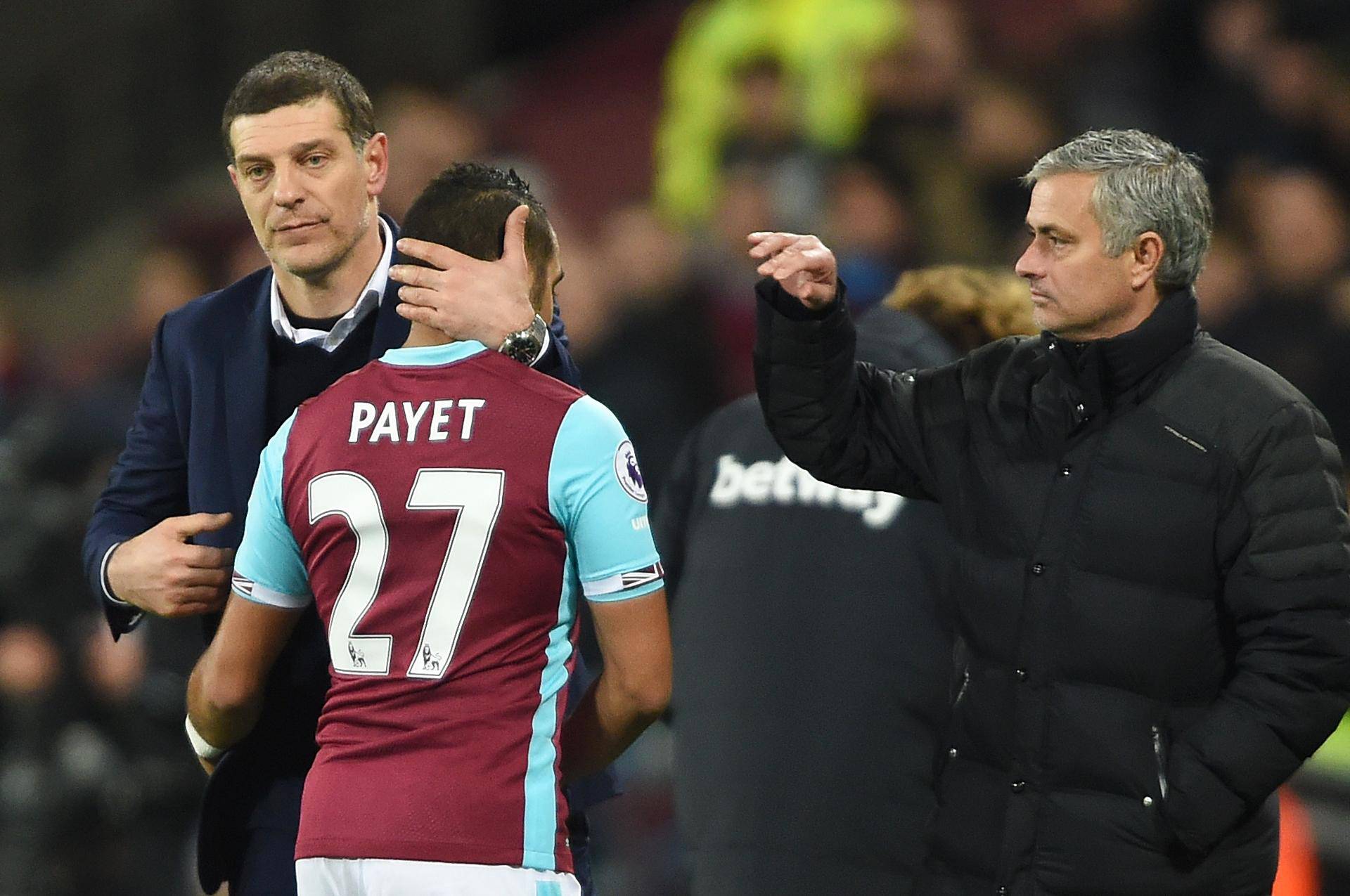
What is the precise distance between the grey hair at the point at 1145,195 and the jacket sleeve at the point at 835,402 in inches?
15.1

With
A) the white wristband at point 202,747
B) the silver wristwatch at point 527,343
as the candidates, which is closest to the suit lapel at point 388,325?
the silver wristwatch at point 527,343

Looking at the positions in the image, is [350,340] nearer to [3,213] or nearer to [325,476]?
[325,476]

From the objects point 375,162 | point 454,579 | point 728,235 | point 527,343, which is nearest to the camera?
point 454,579

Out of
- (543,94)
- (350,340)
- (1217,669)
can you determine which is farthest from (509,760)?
(543,94)

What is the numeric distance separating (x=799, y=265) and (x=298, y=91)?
805 mm

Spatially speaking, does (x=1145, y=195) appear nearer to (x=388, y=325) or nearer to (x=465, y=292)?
(x=465, y=292)

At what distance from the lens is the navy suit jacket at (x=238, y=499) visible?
2777 mm

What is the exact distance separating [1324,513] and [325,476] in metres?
1.33

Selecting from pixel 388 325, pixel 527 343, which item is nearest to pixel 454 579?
pixel 527 343

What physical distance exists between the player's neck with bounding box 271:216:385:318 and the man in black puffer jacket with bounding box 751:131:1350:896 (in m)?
0.62

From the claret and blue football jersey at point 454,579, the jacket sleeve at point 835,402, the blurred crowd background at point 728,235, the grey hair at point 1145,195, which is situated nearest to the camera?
the claret and blue football jersey at point 454,579

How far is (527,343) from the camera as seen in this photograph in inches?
98.0

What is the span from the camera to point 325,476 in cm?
240

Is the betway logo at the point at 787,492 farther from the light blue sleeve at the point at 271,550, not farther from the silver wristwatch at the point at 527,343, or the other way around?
the light blue sleeve at the point at 271,550
